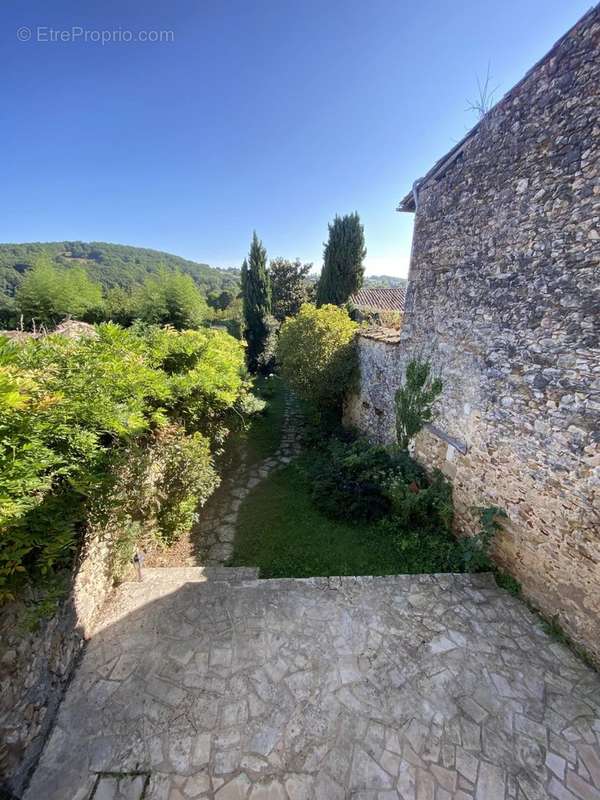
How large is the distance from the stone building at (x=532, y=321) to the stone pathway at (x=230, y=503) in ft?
13.8

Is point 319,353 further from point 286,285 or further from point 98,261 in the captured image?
point 98,261

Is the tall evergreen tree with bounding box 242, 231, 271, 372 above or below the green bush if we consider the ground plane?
above

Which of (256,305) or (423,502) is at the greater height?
(256,305)

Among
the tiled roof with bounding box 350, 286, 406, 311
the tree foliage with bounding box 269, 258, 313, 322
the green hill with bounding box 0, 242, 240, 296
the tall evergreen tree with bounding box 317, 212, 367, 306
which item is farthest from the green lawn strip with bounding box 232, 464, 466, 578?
the green hill with bounding box 0, 242, 240, 296

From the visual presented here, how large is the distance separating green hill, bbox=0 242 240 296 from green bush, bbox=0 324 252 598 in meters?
23.9

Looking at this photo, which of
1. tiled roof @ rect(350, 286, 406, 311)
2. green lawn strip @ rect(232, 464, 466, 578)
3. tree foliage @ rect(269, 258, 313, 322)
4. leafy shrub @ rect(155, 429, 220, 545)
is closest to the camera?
green lawn strip @ rect(232, 464, 466, 578)

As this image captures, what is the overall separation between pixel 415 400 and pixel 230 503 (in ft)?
14.6

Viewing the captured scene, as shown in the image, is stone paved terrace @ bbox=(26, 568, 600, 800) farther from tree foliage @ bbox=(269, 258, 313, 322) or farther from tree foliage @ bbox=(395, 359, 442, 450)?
tree foliage @ bbox=(269, 258, 313, 322)

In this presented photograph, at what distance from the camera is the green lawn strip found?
5109mm

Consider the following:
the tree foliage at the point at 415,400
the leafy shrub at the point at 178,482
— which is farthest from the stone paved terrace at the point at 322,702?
the tree foliage at the point at 415,400

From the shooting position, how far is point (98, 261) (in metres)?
45.1

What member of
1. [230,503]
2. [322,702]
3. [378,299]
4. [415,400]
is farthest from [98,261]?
[322,702]

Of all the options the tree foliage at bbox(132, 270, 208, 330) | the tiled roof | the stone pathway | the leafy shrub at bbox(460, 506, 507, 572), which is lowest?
the stone pathway

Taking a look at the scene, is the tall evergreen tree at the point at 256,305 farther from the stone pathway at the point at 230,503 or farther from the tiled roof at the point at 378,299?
the stone pathway at the point at 230,503
